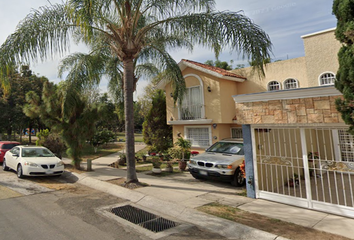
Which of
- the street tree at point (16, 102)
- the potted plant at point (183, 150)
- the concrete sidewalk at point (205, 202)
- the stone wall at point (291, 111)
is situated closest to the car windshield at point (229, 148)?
the concrete sidewalk at point (205, 202)

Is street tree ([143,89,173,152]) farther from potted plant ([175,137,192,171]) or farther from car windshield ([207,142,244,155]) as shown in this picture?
car windshield ([207,142,244,155])

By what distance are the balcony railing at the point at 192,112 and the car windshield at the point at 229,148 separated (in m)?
4.73

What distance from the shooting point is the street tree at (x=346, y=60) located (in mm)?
4086

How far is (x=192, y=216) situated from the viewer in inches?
211

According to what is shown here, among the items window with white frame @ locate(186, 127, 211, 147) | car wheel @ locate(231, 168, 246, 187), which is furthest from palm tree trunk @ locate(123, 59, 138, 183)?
window with white frame @ locate(186, 127, 211, 147)

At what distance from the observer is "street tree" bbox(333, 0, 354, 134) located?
4.09 m

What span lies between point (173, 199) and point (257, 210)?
2310 mm

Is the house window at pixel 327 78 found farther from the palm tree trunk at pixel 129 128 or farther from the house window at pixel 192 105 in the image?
the palm tree trunk at pixel 129 128

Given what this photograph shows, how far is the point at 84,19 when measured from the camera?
6.90 meters

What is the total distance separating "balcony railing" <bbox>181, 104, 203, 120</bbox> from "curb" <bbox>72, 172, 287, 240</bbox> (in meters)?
7.62

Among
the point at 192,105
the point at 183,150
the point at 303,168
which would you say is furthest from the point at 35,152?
the point at 303,168

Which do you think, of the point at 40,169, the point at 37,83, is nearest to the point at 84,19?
the point at 40,169

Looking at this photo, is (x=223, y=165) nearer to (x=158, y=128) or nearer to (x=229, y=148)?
(x=229, y=148)

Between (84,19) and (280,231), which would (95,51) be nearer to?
(84,19)
